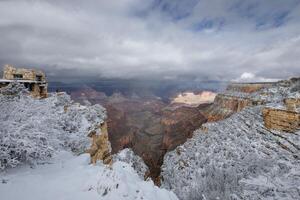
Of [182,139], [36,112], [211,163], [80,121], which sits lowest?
[182,139]

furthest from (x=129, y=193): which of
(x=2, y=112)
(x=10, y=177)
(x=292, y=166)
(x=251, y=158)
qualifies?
(x=251, y=158)

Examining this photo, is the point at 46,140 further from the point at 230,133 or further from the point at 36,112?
the point at 230,133

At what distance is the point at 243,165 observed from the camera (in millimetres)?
30344

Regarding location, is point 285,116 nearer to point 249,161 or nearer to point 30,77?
point 249,161

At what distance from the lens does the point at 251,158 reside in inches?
1216

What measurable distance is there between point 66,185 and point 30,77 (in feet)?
116

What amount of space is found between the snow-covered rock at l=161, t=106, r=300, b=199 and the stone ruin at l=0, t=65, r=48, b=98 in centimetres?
3179

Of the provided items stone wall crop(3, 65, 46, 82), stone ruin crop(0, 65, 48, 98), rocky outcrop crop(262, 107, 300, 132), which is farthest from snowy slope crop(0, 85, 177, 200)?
rocky outcrop crop(262, 107, 300, 132)

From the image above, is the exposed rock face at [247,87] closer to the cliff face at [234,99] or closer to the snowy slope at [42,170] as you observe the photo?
the cliff face at [234,99]

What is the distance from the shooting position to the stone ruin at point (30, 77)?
37125mm

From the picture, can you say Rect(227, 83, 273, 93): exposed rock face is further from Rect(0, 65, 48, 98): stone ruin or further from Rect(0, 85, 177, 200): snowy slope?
Rect(0, 85, 177, 200): snowy slope

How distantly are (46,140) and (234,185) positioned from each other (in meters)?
22.7

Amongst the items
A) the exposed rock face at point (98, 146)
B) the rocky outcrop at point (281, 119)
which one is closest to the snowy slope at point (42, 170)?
the exposed rock face at point (98, 146)

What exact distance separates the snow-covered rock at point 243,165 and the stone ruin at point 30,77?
31789 millimetres
